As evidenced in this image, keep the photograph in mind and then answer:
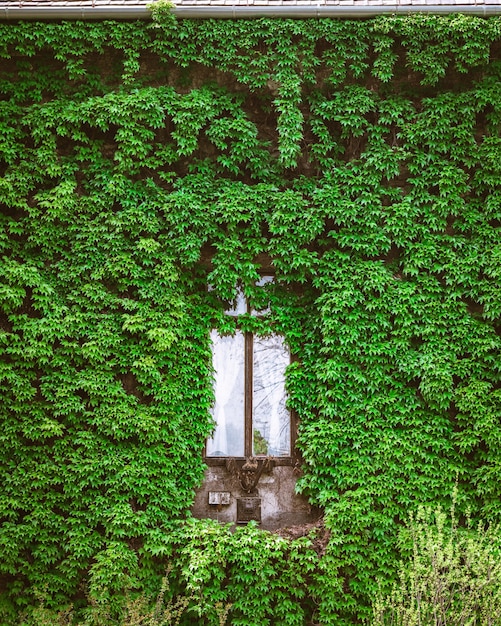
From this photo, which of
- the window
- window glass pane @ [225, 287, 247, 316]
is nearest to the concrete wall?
the window

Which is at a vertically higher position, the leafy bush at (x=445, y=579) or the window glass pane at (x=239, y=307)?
the window glass pane at (x=239, y=307)

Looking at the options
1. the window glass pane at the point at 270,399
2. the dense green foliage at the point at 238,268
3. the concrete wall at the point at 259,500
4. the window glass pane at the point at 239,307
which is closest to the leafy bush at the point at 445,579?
the dense green foliage at the point at 238,268

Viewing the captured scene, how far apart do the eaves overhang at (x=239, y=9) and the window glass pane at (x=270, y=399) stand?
13.5 feet

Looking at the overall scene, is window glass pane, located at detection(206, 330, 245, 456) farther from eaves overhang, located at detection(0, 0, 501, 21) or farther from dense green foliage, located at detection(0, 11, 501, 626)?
eaves overhang, located at detection(0, 0, 501, 21)

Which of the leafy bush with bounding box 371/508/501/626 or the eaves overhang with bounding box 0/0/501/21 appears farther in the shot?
the eaves overhang with bounding box 0/0/501/21

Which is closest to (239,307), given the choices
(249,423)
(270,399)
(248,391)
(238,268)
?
(238,268)

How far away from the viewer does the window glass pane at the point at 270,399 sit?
827cm

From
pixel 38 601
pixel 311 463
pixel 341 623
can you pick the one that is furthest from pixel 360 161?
pixel 38 601

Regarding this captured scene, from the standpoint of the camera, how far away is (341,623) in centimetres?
741

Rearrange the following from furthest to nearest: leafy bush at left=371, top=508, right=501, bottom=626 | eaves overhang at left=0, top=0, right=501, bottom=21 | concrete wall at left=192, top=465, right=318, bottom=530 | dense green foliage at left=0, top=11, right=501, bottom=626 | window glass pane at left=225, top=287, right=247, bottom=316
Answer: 1. window glass pane at left=225, top=287, right=247, bottom=316
2. eaves overhang at left=0, top=0, right=501, bottom=21
3. concrete wall at left=192, top=465, right=318, bottom=530
4. dense green foliage at left=0, top=11, right=501, bottom=626
5. leafy bush at left=371, top=508, right=501, bottom=626

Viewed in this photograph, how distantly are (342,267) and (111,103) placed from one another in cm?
353

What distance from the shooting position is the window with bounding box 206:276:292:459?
826 centimetres

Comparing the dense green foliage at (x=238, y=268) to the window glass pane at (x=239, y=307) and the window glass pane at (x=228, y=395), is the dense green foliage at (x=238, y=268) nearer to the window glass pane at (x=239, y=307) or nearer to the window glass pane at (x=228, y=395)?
the window glass pane at (x=239, y=307)

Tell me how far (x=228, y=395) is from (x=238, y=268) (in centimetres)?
162
